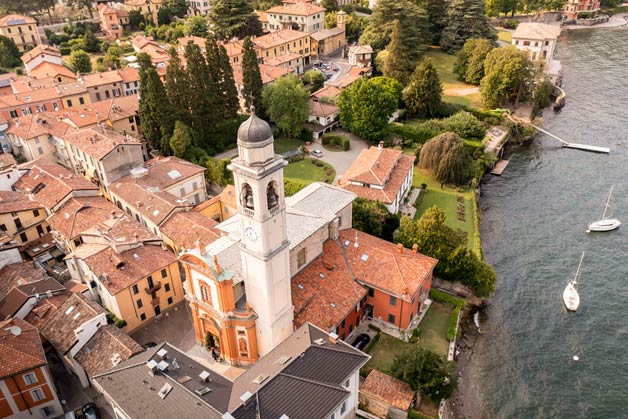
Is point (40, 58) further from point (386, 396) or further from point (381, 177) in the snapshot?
point (386, 396)

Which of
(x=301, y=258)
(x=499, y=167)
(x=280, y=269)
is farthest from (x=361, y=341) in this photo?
(x=499, y=167)

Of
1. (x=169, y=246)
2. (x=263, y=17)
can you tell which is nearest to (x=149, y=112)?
(x=169, y=246)

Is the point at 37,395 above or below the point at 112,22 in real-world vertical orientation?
below

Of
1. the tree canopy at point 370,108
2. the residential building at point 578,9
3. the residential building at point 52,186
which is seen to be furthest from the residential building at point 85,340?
the residential building at point 578,9

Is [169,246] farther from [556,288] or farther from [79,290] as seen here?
[556,288]

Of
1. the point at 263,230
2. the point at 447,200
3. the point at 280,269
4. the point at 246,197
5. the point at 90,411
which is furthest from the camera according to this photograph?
the point at 447,200

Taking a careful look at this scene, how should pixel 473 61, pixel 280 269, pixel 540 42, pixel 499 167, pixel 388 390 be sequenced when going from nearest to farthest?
pixel 280 269 → pixel 388 390 → pixel 499 167 → pixel 473 61 → pixel 540 42

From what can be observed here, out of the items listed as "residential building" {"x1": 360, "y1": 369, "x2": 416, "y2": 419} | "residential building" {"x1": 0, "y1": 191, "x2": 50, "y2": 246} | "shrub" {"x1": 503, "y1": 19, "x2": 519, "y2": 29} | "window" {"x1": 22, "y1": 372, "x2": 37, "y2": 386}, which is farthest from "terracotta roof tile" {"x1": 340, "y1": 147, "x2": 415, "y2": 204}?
"shrub" {"x1": 503, "y1": 19, "x2": 519, "y2": 29}

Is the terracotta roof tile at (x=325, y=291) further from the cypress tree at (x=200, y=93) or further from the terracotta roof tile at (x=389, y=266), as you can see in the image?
the cypress tree at (x=200, y=93)
